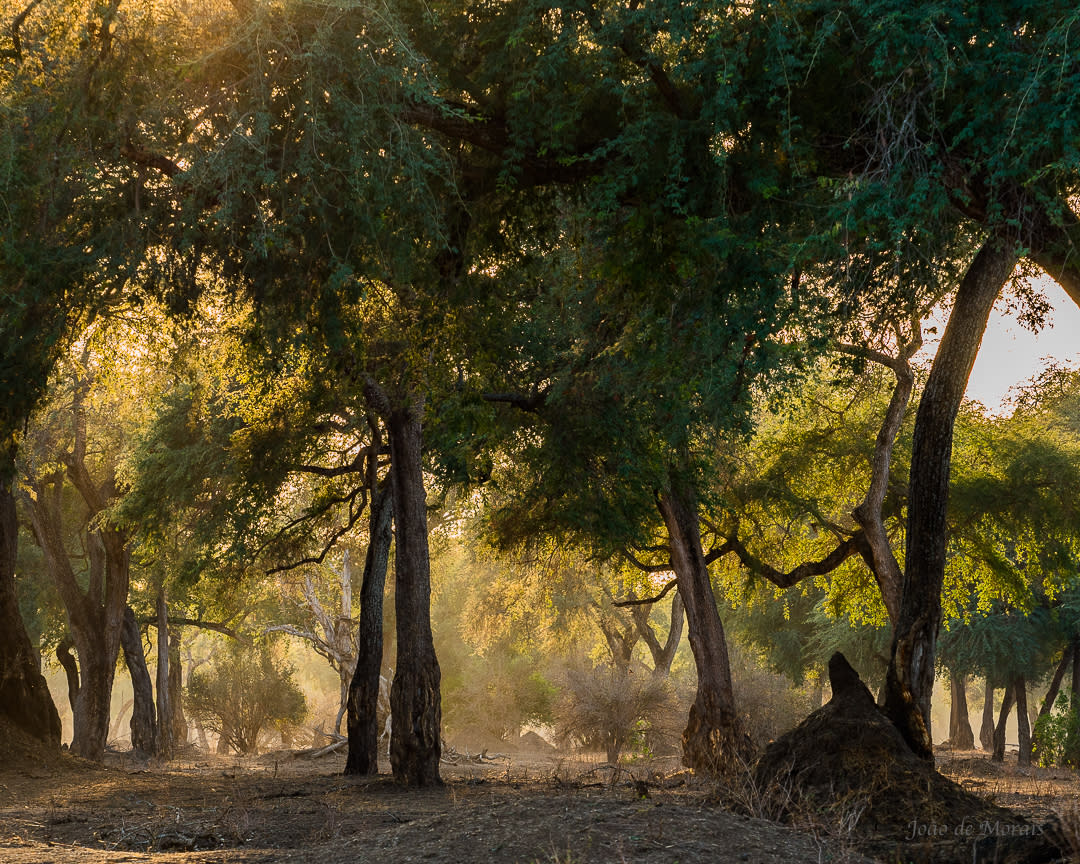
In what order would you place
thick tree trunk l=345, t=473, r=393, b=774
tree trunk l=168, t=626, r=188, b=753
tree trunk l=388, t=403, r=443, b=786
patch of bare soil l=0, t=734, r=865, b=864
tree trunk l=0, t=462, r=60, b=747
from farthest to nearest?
tree trunk l=168, t=626, r=188, b=753, tree trunk l=0, t=462, r=60, b=747, thick tree trunk l=345, t=473, r=393, b=774, tree trunk l=388, t=403, r=443, b=786, patch of bare soil l=0, t=734, r=865, b=864

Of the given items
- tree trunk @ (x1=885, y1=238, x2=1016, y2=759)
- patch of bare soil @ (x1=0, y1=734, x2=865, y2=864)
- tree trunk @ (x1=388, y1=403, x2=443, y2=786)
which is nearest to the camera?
patch of bare soil @ (x1=0, y1=734, x2=865, y2=864)

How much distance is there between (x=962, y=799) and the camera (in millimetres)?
8242

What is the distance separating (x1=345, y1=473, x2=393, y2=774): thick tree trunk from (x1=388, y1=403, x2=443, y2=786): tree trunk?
2005 millimetres

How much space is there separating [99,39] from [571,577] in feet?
64.8

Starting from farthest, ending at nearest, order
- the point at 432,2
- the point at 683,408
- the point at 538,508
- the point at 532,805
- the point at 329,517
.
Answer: the point at 329,517, the point at 538,508, the point at 683,408, the point at 432,2, the point at 532,805

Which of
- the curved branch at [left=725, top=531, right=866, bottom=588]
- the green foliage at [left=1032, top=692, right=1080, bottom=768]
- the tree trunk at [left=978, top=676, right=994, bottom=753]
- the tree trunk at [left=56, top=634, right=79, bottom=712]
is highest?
the curved branch at [left=725, top=531, right=866, bottom=588]

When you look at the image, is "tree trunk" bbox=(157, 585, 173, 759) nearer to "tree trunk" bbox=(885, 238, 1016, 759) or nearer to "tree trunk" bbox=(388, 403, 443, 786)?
"tree trunk" bbox=(388, 403, 443, 786)

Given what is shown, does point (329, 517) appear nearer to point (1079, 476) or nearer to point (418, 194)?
point (418, 194)

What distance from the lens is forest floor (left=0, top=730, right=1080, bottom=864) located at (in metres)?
6.28

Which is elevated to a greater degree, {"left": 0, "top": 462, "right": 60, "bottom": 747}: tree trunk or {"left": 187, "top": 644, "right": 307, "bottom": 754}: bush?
{"left": 0, "top": 462, "right": 60, "bottom": 747}: tree trunk

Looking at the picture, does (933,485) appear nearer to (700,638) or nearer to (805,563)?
(700,638)

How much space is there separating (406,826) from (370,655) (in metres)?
8.10

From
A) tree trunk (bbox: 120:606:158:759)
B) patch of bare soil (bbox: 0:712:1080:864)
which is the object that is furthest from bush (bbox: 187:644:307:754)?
patch of bare soil (bbox: 0:712:1080:864)

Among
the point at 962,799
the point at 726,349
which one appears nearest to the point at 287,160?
the point at 726,349
